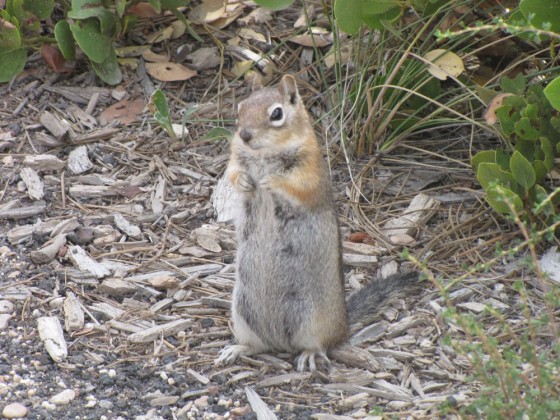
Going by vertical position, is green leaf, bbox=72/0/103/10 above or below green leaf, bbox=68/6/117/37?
above

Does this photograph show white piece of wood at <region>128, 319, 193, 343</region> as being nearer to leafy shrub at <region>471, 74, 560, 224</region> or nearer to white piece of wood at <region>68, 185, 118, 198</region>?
white piece of wood at <region>68, 185, 118, 198</region>

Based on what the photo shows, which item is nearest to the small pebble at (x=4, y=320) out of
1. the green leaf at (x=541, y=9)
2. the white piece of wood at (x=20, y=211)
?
the white piece of wood at (x=20, y=211)

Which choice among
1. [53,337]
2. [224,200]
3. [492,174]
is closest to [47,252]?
[53,337]

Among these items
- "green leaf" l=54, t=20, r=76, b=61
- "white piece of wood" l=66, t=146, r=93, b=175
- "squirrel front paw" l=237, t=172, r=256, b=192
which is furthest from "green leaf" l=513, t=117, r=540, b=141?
"green leaf" l=54, t=20, r=76, b=61

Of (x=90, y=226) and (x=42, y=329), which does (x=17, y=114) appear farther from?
(x=42, y=329)

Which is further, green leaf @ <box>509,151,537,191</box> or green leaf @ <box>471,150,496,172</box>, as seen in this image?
green leaf @ <box>471,150,496,172</box>

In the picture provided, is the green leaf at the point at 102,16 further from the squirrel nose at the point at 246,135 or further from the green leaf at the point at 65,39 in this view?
the squirrel nose at the point at 246,135

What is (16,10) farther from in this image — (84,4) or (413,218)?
(413,218)

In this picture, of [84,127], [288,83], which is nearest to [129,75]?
[84,127]
